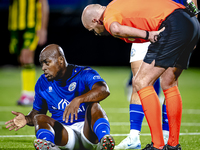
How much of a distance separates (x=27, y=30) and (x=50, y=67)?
4.30 meters

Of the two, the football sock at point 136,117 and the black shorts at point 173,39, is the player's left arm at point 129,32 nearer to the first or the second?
the black shorts at point 173,39

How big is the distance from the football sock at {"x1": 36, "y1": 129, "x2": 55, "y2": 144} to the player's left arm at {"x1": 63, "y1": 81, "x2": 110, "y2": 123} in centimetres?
18

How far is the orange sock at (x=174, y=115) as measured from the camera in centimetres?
301

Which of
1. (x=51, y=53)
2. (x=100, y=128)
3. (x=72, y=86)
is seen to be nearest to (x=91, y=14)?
(x=51, y=53)

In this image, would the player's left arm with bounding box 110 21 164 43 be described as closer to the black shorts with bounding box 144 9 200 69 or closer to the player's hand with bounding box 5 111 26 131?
the black shorts with bounding box 144 9 200 69

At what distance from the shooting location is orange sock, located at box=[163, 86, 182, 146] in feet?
9.89

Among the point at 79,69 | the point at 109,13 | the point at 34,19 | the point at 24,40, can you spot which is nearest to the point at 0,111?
the point at 24,40

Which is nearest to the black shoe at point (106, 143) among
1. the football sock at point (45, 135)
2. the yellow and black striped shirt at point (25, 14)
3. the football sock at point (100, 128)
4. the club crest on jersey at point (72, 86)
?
the football sock at point (100, 128)

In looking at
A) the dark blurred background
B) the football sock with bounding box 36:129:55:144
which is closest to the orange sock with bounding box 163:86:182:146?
the football sock with bounding box 36:129:55:144

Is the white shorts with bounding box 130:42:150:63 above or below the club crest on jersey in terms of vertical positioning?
above

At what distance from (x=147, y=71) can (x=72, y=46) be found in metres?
19.3

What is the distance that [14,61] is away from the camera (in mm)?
22328

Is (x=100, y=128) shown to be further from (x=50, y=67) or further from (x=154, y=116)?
(x=50, y=67)

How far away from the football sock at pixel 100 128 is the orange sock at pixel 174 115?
0.56 m
